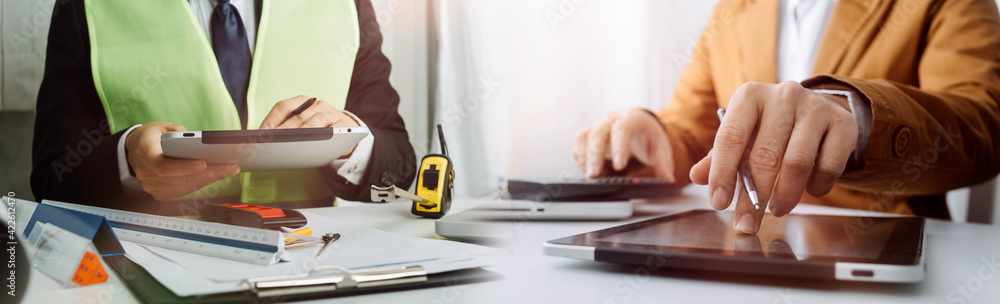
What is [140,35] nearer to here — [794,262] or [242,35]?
[242,35]

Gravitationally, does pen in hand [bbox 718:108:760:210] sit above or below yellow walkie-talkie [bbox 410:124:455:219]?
above

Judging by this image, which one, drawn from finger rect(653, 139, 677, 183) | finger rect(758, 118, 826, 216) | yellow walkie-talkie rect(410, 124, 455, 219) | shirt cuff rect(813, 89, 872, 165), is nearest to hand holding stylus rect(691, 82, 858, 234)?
finger rect(758, 118, 826, 216)

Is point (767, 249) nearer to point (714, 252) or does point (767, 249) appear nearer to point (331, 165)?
point (714, 252)

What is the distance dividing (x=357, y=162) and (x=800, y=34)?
2.39 feet

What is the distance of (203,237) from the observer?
287 mm

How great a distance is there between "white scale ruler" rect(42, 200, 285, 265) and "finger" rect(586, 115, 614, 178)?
56 cm

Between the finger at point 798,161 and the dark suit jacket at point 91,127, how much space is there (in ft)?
1.02

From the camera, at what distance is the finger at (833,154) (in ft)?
1.15

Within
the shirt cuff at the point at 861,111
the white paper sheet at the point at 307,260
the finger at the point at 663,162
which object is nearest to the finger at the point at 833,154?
the shirt cuff at the point at 861,111

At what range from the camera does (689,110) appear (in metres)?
1.03

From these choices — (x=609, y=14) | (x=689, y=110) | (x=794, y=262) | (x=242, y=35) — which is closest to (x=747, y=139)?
(x=794, y=262)

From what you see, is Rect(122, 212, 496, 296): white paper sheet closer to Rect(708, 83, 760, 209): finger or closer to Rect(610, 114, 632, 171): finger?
Rect(708, 83, 760, 209): finger

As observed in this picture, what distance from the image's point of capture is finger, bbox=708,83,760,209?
0.33m

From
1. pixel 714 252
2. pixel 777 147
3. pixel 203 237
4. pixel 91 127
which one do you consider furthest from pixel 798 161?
pixel 91 127
